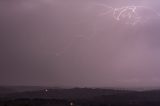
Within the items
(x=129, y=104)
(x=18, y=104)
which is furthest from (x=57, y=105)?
(x=129, y=104)

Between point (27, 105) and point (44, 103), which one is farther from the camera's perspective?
point (44, 103)

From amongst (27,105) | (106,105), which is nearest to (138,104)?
(106,105)

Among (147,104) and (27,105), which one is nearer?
(27,105)

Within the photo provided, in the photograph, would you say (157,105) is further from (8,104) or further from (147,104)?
(8,104)

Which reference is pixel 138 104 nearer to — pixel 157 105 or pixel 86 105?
pixel 157 105

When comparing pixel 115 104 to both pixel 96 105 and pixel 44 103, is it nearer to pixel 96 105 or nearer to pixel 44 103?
pixel 96 105

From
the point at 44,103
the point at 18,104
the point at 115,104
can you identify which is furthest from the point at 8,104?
the point at 115,104

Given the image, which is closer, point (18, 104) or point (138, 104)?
point (18, 104)
